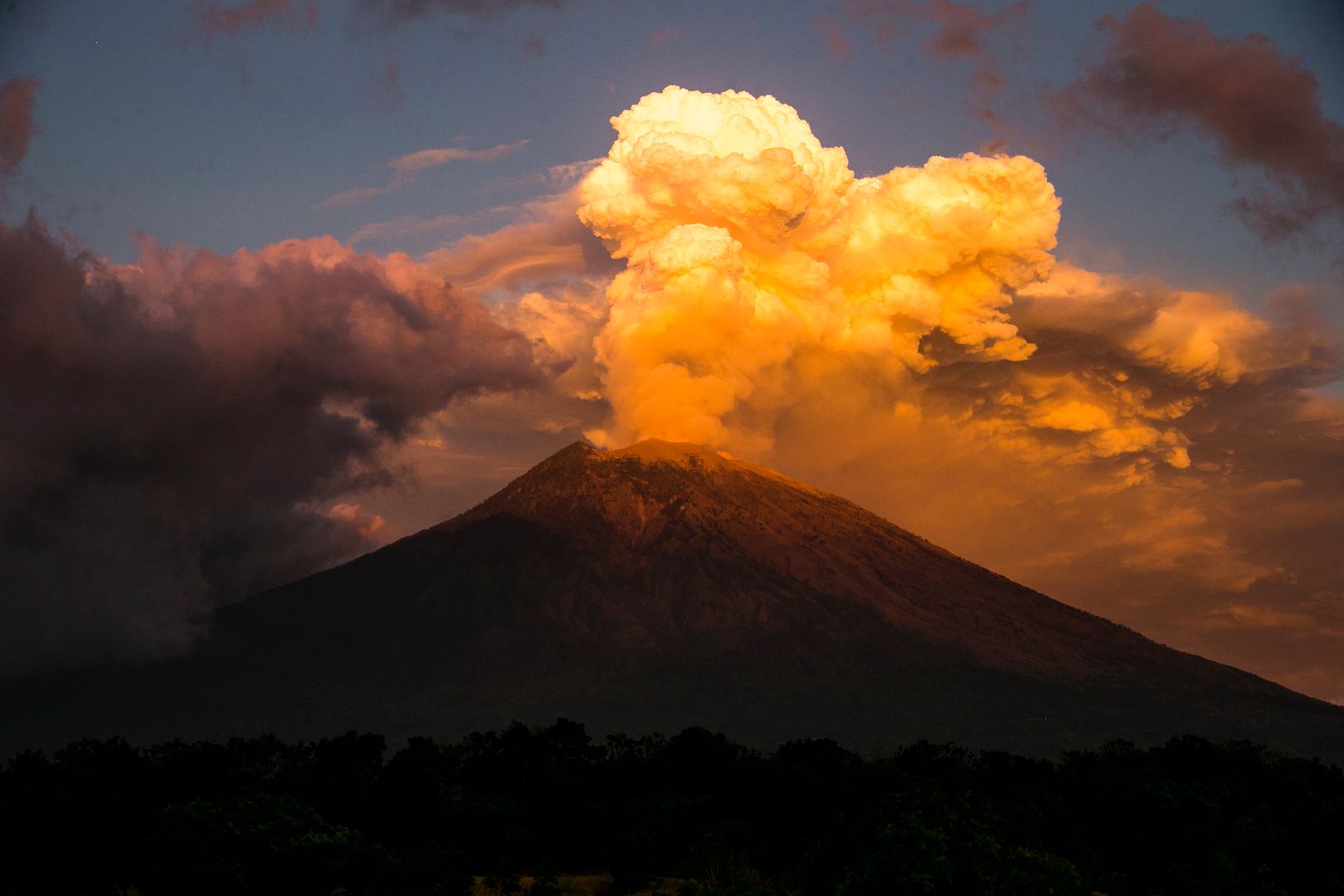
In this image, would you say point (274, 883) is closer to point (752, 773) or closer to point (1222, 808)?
point (752, 773)

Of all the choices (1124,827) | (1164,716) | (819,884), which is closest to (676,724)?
(1164,716)

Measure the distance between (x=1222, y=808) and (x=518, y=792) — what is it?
34.3m

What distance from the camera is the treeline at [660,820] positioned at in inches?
1665

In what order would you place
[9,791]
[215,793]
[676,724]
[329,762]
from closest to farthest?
[9,791] → [215,793] → [329,762] → [676,724]

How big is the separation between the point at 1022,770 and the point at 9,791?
47524 mm

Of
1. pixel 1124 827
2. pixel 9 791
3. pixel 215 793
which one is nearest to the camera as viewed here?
pixel 9 791

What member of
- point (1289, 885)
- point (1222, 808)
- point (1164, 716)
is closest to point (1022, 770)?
A: point (1222, 808)

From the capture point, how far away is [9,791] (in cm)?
5069

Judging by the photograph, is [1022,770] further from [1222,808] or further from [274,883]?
[274,883]

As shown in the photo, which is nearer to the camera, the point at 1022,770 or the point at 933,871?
the point at 933,871

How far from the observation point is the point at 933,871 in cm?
3712

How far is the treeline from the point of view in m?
42.3

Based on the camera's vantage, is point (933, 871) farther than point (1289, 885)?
No

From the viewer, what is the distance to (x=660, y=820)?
60.8 metres
